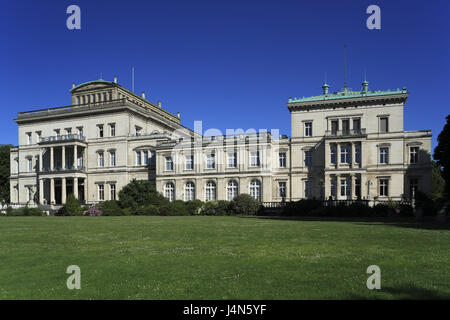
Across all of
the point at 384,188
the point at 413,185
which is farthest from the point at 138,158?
the point at 413,185

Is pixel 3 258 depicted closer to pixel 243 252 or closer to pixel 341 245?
pixel 243 252

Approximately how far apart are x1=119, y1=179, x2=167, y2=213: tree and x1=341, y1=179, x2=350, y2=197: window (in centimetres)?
2316

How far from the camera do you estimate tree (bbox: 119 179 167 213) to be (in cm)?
4184

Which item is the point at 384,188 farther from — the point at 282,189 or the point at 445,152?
the point at 445,152

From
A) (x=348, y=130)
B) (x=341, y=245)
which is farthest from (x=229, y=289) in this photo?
(x=348, y=130)

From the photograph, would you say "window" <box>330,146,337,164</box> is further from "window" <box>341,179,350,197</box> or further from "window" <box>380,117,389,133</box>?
"window" <box>380,117,389,133</box>

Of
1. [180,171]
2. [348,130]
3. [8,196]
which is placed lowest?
[8,196]

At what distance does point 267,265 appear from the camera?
350 inches

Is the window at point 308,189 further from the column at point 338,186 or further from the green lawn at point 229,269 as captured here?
the green lawn at point 229,269

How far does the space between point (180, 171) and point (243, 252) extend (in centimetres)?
3675

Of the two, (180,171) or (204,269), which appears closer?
(204,269)
